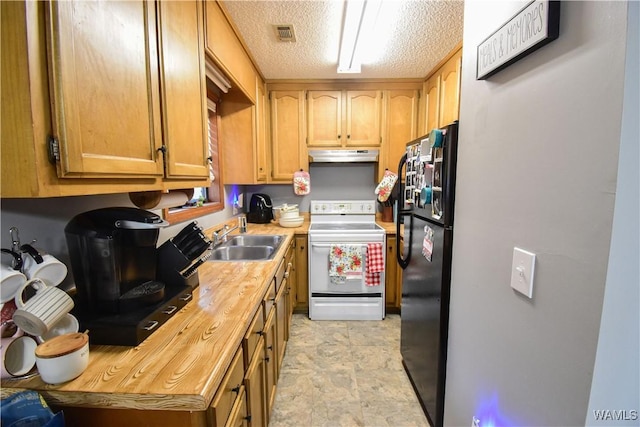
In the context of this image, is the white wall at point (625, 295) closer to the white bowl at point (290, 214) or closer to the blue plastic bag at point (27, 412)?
the blue plastic bag at point (27, 412)

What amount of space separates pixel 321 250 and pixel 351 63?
1.72m

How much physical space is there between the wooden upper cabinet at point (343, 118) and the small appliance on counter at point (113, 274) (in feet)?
7.61

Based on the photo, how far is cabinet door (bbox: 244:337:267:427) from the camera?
1070 millimetres

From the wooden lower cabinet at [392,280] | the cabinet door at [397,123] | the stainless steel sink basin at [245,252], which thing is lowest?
the wooden lower cabinet at [392,280]

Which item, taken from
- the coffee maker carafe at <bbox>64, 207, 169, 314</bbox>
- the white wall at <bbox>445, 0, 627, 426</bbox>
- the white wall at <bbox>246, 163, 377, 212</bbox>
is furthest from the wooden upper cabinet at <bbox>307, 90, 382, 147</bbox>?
the coffee maker carafe at <bbox>64, 207, 169, 314</bbox>

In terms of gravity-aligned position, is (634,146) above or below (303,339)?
above

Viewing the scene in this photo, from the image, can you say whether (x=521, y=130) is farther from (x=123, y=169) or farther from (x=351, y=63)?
(x=351, y=63)

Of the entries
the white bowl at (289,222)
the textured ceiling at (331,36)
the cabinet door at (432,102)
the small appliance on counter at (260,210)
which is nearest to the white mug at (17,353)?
the textured ceiling at (331,36)

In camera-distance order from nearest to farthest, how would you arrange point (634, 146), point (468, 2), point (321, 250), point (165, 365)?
1. point (634, 146)
2. point (165, 365)
3. point (468, 2)
4. point (321, 250)

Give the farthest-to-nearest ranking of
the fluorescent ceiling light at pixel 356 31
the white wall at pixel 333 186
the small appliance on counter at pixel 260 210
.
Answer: the white wall at pixel 333 186, the small appliance on counter at pixel 260 210, the fluorescent ceiling light at pixel 356 31

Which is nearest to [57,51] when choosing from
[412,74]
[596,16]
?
[596,16]

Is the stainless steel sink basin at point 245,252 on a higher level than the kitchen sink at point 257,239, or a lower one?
lower

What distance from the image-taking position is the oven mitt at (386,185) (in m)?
2.86

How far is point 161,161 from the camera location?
99cm
